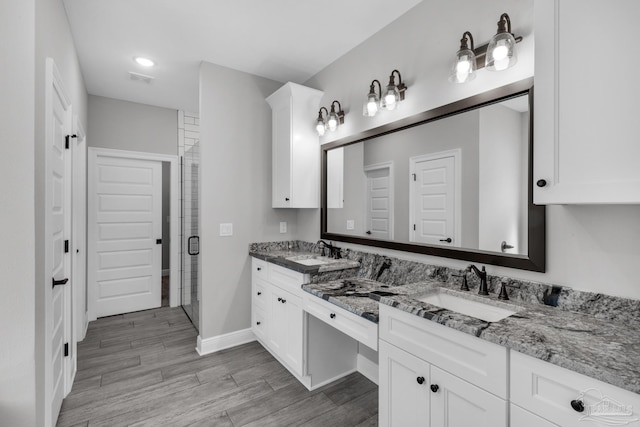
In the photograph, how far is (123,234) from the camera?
12.9 ft

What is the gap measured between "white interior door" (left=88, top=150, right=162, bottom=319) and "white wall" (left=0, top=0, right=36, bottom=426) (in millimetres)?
2767

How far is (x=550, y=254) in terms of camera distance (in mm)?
1447

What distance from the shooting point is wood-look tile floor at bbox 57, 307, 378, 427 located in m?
1.98

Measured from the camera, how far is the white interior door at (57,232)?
1.65 metres

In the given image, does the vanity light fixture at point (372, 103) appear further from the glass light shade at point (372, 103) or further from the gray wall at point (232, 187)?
the gray wall at point (232, 187)

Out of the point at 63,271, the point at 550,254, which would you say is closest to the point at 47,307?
the point at 63,271

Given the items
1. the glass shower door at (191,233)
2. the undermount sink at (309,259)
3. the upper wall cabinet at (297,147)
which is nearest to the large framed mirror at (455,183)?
the undermount sink at (309,259)

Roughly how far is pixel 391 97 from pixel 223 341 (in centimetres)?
262

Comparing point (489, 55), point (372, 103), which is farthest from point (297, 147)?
point (489, 55)

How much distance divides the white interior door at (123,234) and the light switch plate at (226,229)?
1.72 metres

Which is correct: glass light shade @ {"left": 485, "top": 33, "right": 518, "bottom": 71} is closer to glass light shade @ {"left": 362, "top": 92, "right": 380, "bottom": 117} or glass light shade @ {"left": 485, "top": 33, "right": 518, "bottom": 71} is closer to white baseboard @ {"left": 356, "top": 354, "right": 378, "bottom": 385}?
glass light shade @ {"left": 362, "top": 92, "right": 380, "bottom": 117}

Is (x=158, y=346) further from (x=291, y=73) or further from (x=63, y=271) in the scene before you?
(x=291, y=73)

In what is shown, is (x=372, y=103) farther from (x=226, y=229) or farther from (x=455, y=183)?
(x=226, y=229)

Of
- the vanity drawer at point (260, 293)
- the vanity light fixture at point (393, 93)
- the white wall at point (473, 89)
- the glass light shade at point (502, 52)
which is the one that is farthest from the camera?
the vanity drawer at point (260, 293)
